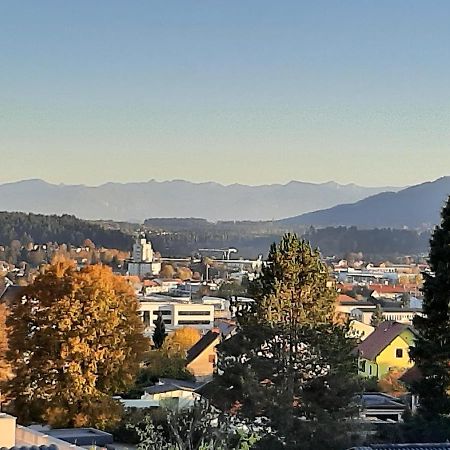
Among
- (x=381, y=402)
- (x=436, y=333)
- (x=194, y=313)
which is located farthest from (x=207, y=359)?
(x=194, y=313)

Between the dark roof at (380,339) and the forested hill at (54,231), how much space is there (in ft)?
348

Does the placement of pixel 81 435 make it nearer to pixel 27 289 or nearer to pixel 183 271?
pixel 27 289

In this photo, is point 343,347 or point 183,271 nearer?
point 343,347

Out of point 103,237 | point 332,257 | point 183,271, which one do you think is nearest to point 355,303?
point 183,271

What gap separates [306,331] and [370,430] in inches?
94.4

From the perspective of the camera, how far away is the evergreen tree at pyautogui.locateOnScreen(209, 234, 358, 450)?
1711 centimetres

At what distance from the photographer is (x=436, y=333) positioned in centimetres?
1978

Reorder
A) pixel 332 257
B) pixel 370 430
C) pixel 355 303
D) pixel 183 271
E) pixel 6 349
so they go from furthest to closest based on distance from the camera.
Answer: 1. pixel 332 257
2. pixel 183 271
3. pixel 355 303
4. pixel 6 349
5. pixel 370 430

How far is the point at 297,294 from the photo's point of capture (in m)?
18.6

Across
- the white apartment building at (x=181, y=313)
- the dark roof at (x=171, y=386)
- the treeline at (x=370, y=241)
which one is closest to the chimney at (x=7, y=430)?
the dark roof at (x=171, y=386)

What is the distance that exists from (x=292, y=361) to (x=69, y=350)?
5325mm

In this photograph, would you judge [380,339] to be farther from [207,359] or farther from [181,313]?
[181,313]

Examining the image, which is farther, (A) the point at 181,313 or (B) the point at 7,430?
(A) the point at 181,313

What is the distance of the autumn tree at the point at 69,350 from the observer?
20438mm
